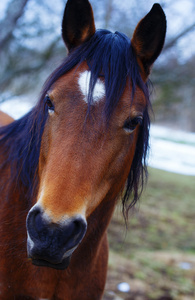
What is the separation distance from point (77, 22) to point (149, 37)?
0.48 m

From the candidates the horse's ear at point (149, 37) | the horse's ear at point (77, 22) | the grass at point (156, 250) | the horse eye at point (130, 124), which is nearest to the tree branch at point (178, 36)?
the grass at point (156, 250)

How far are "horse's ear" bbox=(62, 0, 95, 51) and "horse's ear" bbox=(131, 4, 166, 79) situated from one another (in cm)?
30

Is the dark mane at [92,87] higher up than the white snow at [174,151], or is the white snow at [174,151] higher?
the dark mane at [92,87]

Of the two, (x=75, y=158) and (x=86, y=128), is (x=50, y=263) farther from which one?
(x=86, y=128)

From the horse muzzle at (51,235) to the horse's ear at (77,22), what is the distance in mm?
1173

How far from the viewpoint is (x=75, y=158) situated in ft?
4.38

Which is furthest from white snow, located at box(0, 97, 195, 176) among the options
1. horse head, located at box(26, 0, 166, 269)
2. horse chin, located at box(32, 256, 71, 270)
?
horse chin, located at box(32, 256, 71, 270)

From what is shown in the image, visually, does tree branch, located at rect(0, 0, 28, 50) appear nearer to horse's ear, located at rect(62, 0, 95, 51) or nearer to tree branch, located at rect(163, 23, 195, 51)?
tree branch, located at rect(163, 23, 195, 51)

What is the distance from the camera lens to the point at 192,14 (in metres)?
4.62

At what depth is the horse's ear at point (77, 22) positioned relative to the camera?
1.74m

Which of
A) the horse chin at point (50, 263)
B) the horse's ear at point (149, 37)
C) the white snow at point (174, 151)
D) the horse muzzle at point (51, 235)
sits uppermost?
the horse's ear at point (149, 37)

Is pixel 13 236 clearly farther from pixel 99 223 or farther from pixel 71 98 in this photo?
pixel 71 98

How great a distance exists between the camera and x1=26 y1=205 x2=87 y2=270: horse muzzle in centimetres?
118

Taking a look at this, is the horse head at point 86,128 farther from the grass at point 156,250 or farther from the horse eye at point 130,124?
the grass at point 156,250
